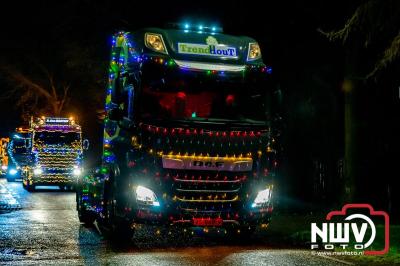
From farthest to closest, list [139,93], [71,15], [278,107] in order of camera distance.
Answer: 1. [71,15]
2. [278,107]
3. [139,93]

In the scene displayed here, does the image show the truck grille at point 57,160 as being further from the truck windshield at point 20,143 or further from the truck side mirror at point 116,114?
the truck side mirror at point 116,114

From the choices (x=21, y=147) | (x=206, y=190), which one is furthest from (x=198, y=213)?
(x=21, y=147)

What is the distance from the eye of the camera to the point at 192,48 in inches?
511

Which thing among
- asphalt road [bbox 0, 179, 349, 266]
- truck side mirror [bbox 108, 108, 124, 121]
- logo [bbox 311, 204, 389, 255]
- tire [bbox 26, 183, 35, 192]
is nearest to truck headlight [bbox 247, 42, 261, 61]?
truck side mirror [bbox 108, 108, 124, 121]

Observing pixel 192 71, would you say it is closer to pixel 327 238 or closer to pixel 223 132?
pixel 223 132

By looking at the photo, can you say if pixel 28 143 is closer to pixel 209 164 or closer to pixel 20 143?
pixel 20 143

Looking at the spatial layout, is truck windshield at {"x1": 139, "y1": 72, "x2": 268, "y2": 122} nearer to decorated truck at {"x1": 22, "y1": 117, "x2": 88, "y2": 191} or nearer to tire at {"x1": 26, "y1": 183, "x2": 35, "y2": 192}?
decorated truck at {"x1": 22, "y1": 117, "x2": 88, "y2": 191}

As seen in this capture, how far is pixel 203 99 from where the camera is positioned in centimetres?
1288

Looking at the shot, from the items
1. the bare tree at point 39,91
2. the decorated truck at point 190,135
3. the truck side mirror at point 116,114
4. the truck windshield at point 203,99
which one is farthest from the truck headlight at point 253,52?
the bare tree at point 39,91

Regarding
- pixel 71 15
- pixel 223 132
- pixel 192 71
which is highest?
pixel 71 15

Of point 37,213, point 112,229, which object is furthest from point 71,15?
point 112,229

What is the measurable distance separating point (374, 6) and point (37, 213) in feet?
35.2

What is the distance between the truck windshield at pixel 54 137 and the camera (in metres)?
30.2

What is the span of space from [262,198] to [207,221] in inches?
46.1
